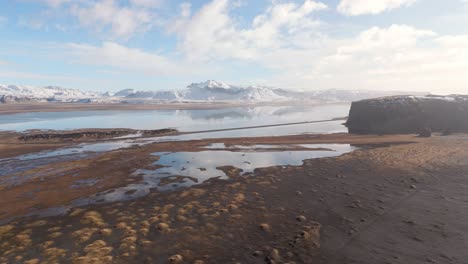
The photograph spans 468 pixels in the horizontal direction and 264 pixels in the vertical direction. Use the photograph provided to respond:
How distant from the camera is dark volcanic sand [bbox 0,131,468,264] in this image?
1240cm

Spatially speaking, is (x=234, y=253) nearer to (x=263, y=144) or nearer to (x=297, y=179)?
(x=297, y=179)

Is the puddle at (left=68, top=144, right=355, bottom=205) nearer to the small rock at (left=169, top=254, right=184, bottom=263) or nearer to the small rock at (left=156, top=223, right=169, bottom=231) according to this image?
the small rock at (left=156, top=223, right=169, bottom=231)

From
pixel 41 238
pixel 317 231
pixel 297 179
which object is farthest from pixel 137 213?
pixel 297 179

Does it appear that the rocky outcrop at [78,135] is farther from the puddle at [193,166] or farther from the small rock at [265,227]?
the small rock at [265,227]

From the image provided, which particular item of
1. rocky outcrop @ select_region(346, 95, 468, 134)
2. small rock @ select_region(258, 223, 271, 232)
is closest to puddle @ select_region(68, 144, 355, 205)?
small rock @ select_region(258, 223, 271, 232)

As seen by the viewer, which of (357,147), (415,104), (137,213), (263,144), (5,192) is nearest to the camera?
(137,213)

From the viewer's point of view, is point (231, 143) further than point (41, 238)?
Yes

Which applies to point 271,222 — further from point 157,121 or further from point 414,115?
point 157,121

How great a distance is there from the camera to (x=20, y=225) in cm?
1623

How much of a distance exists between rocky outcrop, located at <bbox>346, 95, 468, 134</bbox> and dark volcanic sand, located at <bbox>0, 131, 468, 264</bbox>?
96.7ft

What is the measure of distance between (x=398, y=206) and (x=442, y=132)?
4099cm

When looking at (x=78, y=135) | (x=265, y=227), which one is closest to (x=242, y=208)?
(x=265, y=227)

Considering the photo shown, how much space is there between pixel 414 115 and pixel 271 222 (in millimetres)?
50015

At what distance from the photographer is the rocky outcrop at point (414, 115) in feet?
168
